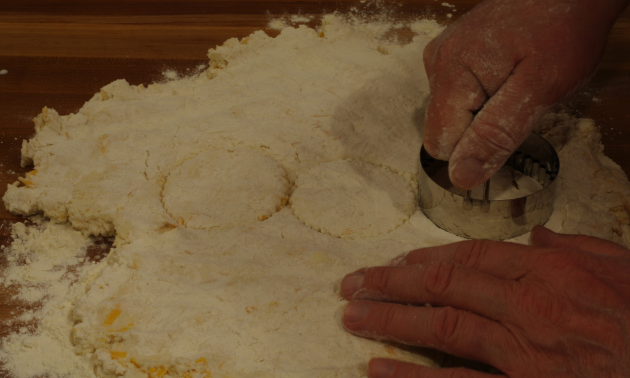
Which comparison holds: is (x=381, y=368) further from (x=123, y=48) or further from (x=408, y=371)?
(x=123, y=48)

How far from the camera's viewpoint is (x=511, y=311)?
3.83 feet

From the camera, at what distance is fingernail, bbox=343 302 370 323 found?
1300 millimetres

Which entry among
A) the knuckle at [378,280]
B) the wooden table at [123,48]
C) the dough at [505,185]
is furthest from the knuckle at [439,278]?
the wooden table at [123,48]

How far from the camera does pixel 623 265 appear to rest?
3.87 ft

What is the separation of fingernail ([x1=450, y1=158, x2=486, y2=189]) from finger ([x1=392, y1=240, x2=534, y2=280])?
18 cm

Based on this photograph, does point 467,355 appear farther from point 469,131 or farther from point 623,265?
point 469,131

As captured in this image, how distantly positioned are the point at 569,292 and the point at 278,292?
0.69 metres

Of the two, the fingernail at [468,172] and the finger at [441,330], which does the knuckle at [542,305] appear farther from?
the fingernail at [468,172]

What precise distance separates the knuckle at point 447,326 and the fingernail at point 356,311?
0.57ft

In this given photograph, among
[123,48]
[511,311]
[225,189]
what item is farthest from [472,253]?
[123,48]

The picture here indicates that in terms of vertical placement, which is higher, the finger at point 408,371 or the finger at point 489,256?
the finger at point 489,256

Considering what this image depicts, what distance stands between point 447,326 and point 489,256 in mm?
207

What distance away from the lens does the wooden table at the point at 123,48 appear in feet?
7.48

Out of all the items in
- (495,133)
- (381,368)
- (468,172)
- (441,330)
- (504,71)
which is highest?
(504,71)
